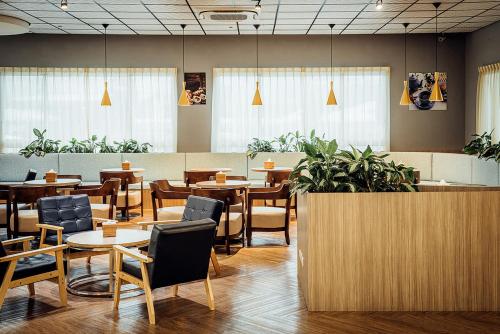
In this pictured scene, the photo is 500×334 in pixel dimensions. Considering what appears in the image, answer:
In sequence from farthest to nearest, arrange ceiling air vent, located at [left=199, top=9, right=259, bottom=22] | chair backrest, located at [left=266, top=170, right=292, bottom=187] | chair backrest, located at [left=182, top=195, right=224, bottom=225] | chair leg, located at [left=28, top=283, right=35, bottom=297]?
chair backrest, located at [left=266, top=170, right=292, bottom=187], ceiling air vent, located at [left=199, top=9, right=259, bottom=22], chair backrest, located at [left=182, top=195, right=224, bottom=225], chair leg, located at [left=28, top=283, right=35, bottom=297]

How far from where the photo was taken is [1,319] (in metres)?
4.43

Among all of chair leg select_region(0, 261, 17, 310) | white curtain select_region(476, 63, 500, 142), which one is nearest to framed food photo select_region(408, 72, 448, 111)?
white curtain select_region(476, 63, 500, 142)

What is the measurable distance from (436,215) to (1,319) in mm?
3567

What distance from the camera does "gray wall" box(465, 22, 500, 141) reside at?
10.2 metres

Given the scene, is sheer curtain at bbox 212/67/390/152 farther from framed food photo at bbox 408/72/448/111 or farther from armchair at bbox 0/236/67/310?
armchair at bbox 0/236/67/310

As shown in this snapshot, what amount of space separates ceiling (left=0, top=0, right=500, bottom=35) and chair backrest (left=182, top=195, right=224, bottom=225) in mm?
3944

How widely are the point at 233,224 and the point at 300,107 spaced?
17.6 feet

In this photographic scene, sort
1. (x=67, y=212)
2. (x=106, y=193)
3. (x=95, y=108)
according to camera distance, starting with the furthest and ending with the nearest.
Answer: (x=95, y=108) < (x=106, y=193) < (x=67, y=212)

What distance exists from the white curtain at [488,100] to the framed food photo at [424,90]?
3.20ft

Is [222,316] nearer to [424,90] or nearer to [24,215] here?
[24,215]

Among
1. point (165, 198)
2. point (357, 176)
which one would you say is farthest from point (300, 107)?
point (357, 176)

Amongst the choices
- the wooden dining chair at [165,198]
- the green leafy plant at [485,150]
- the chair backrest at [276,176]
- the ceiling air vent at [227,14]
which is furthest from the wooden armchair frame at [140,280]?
the green leafy plant at [485,150]

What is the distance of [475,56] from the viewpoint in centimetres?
1108

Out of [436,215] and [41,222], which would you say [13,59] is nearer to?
[41,222]
